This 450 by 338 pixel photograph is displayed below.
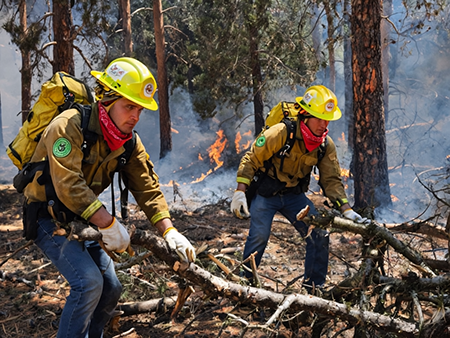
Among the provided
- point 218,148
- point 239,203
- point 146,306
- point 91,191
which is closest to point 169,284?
point 146,306

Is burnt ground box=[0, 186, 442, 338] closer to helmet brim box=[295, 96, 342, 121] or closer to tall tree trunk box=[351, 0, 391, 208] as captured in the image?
helmet brim box=[295, 96, 342, 121]

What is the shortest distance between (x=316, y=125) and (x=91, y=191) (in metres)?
2.25

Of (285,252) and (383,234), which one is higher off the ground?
(383,234)

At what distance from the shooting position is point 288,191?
4.27 m

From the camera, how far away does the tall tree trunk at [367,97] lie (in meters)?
7.29

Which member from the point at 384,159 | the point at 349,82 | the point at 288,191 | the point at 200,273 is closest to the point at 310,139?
the point at 288,191

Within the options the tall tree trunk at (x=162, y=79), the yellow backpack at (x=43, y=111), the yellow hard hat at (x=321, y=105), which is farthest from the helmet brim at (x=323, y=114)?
the tall tree trunk at (x=162, y=79)

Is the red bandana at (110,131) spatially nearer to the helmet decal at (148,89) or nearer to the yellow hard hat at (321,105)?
the helmet decal at (148,89)

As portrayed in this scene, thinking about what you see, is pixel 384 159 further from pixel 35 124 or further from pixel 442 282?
pixel 35 124

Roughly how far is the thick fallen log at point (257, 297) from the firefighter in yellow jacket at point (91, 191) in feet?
0.33

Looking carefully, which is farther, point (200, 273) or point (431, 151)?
point (431, 151)

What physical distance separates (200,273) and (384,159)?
618 centimetres

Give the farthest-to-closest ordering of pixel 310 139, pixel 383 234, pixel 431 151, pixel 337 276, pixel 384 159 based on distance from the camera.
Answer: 1. pixel 431 151
2. pixel 384 159
3. pixel 337 276
4. pixel 310 139
5. pixel 383 234

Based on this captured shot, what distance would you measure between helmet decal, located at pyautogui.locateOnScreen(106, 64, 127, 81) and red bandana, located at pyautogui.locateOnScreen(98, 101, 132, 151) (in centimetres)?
20
